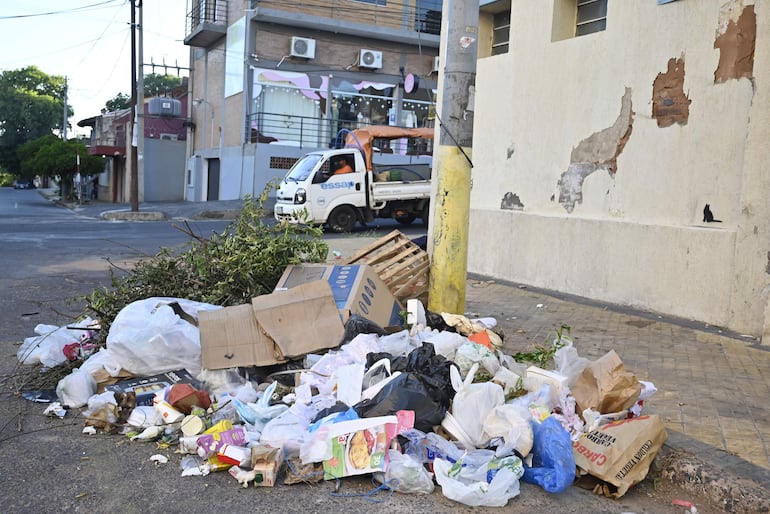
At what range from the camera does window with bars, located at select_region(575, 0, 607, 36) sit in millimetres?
8461

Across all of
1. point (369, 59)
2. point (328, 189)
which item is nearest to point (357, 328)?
point (328, 189)

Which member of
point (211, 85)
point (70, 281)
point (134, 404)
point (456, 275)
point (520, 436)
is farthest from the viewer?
point (211, 85)

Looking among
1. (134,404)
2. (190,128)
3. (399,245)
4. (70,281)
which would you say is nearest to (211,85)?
(190,128)

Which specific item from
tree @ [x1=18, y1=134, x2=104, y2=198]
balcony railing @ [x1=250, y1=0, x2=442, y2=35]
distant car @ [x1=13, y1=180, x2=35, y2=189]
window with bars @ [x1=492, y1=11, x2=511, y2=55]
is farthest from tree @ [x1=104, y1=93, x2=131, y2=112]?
window with bars @ [x1=492, y1=11, x2=511, y2=55]

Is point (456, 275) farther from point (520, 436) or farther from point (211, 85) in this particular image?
point (211, 85)

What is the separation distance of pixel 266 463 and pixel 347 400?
0.64m

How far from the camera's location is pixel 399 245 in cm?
682

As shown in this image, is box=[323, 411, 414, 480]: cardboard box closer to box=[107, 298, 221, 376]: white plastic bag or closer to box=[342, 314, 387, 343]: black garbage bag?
box=[342, 314, 387, 343]: black garbage bag

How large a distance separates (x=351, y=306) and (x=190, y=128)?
2881cm

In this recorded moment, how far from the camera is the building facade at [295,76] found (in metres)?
25.5

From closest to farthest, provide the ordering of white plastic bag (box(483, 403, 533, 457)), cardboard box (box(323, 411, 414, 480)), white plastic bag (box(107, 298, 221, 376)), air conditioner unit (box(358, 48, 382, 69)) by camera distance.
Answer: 1. cardboard box (box(323, 411, 414, 480))
2. white plastic bag (box(483, 403, 533, 457))
3. white plastic bag (box(107, 298, 221, 376))
4. air conditioner unit (box(358, 48, 382, 69))

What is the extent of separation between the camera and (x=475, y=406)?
3709 millimetres

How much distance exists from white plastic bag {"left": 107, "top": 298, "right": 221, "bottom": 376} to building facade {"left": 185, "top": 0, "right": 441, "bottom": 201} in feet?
62.5

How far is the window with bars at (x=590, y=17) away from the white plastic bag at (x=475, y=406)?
20.2 feet
